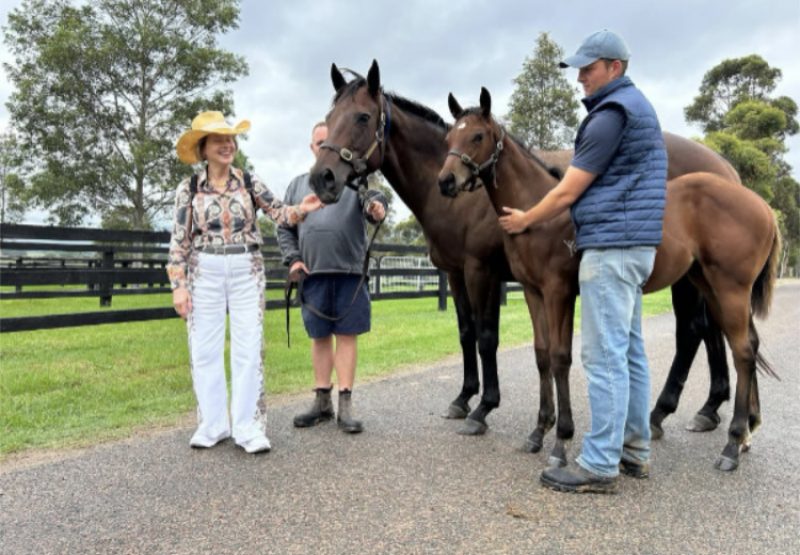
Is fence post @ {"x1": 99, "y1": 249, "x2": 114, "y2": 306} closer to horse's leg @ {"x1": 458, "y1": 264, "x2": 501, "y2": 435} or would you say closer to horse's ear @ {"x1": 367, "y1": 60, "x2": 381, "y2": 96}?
horse's ear @ {"x1": 367, "y1": 60, "x2": 381, "y2": 96}

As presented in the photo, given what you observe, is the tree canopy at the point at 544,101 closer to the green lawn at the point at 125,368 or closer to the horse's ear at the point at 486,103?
the green lawn at the point at 125,368

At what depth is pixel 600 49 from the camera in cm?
279

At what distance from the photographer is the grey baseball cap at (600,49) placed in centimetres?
279

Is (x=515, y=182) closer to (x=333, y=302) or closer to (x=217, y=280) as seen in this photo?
(x=333, y=302)

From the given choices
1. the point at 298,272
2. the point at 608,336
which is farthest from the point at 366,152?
the point at 608,336

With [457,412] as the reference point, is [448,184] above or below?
above

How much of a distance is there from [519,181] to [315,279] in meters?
1.62

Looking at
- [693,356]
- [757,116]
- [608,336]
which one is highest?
[757,116]

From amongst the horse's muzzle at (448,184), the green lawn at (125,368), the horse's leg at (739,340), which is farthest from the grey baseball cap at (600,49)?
the green lawn at (125,368)

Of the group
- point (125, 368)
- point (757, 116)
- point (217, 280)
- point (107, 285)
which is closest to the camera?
point (217, 280)

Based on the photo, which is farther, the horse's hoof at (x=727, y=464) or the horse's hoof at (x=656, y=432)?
the horse's hoof at (x=656, y=432)

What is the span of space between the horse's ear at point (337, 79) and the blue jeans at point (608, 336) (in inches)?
83.5

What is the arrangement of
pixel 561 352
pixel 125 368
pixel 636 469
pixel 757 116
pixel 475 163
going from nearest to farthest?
pixel 636 469 < pixel 561 352 < pixel 475 163 < pixel 125 368 < pixel 757 116

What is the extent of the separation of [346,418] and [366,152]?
1839 millimetres
